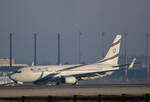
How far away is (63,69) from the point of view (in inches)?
3194

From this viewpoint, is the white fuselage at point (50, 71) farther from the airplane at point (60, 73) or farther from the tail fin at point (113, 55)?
the tail fin at point (113, 55)

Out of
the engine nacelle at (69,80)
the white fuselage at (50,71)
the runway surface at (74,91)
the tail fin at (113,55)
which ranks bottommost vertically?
the engine nacelle at (69,80)

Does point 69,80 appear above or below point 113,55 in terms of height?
below

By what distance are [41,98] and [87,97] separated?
11.8 feet


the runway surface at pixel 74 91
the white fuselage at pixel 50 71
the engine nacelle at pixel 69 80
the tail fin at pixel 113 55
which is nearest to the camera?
the runway surface at pixel 74 91

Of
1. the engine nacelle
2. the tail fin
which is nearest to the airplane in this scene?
the engine nacelle

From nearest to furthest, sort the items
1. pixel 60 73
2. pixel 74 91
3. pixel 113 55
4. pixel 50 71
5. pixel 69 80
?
pixel 74 91, pixel 69 80, pixel 50 71, pixel 60 73, pixel 113 55

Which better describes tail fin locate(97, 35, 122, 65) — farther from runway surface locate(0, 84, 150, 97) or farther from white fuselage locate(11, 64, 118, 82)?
runway surface locate(0, 84, 150, 97)

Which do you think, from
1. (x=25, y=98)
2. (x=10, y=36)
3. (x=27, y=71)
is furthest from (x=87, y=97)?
(x=10, y=36)

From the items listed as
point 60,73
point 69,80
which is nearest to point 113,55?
point 60,73

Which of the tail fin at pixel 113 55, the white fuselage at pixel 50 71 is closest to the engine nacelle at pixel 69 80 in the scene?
the white fuselage at pixel 50 71

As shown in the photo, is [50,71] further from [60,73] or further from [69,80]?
[69,80]

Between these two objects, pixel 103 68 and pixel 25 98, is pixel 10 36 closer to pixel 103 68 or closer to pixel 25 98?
pixel 103 68

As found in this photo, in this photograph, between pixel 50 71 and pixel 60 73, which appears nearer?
pixel 50 71
